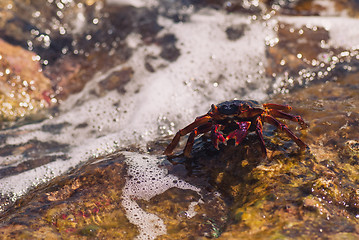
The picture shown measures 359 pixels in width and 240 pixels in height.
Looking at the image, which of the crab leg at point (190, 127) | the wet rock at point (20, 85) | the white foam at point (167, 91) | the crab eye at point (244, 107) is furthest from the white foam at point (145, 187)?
the wet rock at point (20, 85)

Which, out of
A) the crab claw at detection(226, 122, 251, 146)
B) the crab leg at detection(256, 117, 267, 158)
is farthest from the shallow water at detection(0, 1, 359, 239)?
the crab claw at detection(226, 122, 251, 146)

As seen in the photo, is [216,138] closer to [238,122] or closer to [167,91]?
[238,122]

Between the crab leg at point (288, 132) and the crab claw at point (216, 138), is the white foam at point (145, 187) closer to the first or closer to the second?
the crab claw at point (216, 138)

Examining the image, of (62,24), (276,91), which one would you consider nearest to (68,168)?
(276,91)

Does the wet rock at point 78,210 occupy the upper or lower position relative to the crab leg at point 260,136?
lower

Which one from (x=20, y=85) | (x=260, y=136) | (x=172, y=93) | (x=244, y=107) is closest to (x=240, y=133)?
(x=260, y=136)

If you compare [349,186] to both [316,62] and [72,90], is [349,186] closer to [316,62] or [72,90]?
[316,62]
